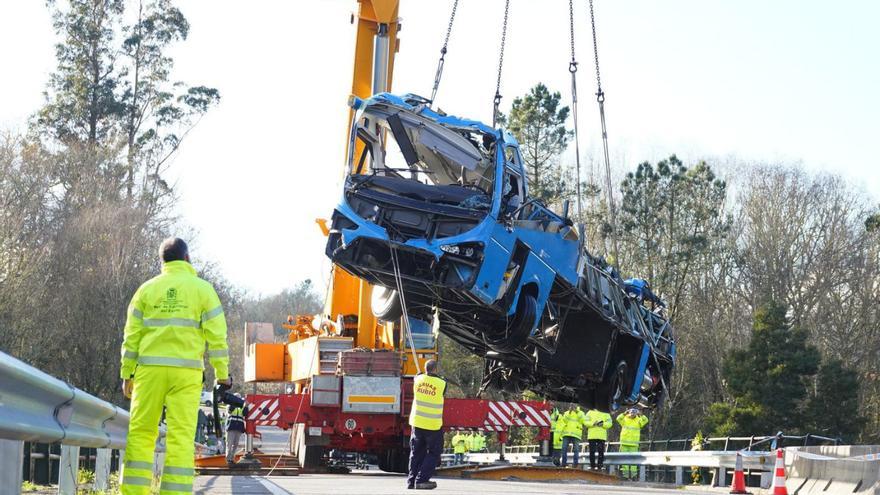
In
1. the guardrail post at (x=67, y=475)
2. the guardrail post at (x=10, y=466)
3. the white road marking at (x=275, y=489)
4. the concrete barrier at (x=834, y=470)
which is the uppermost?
the guardrail post at (x=10, y=466)

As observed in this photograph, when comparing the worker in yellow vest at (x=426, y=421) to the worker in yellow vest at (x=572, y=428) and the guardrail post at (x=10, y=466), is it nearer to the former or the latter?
the guardrail post at (x=10, y=466)

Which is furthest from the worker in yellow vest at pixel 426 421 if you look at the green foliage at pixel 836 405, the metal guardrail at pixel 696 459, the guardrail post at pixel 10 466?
the green foliage at pixel 836 405

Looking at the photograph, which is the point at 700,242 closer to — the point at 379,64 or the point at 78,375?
the point at 78,375

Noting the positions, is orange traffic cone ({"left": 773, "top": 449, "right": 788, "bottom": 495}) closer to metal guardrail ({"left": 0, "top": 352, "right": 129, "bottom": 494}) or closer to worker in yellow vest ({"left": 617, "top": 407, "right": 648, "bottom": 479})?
metal guardrail ({"left": 0, "top": 352, "right": 129, "bottom": 494})

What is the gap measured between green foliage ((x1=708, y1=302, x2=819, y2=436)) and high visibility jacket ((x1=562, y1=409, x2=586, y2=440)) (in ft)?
53.1

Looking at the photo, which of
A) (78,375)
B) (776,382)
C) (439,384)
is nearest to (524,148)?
(776,382)

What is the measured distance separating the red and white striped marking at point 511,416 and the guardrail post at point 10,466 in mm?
14579

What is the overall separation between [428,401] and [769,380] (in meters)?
29.3

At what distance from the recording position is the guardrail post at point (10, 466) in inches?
233

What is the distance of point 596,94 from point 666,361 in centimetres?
381

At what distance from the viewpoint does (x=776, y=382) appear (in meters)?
41.2

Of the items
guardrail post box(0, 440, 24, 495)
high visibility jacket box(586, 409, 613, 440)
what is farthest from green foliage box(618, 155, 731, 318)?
guardrail post box(0, 440, 24, 495)

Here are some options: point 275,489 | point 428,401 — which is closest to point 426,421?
point 428,401

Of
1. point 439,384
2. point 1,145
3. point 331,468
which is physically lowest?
point 331,468
